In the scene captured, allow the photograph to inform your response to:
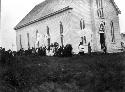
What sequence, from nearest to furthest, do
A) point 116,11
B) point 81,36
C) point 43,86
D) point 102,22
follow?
1. point 43,86
2. point 81,36
3. point 102,22
4. point 116,11

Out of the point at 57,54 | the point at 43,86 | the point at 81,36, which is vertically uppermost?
the point at 81,36

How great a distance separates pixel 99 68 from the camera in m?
18.8

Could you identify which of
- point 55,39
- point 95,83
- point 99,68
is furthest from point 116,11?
point 95,83

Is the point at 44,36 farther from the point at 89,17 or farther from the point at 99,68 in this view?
the point at 99,68

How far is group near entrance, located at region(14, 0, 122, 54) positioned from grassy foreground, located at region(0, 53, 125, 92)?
14.2 metres

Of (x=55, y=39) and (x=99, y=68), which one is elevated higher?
(x=55, y=39)

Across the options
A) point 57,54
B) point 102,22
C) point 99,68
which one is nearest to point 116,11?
point 102,22

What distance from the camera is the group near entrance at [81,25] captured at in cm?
3472

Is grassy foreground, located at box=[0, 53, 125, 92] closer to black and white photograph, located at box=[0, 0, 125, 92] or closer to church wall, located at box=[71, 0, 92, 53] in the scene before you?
black and white photograph, located at box=[0, 0, 125, 92]

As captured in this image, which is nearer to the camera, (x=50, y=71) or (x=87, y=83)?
(x=87, y=83)

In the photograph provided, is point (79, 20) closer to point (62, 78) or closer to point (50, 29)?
point (50, 29)

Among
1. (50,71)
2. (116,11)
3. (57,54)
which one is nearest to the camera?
(50,71)

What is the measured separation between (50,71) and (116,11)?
25.4m

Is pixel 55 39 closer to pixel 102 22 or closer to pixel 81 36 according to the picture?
pixel 81 36
